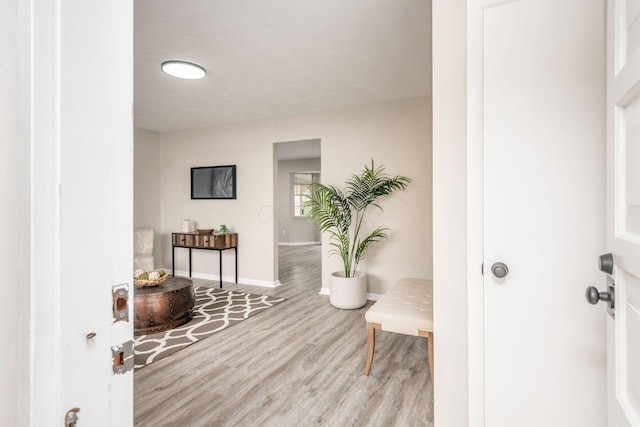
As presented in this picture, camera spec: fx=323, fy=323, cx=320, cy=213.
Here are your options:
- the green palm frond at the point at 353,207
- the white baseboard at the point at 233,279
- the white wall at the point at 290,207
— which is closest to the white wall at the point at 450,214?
the green palm frond at the point at 353,207

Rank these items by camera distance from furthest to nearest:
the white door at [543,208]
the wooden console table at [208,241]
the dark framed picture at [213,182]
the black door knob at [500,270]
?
the dark framed picture at [213,182]
the wooden console table at [208,241]
the black door knob at [500,270]
the white door at [543,208]

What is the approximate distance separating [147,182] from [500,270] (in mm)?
5635

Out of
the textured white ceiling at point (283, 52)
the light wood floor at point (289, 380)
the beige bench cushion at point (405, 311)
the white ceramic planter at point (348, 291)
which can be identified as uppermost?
the textured white ceiling at point (283, 52)

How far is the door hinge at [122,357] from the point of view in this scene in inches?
23.0

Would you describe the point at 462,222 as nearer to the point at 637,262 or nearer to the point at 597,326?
the point at 597,326

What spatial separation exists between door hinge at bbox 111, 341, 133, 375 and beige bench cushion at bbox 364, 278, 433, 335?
1.79 metres

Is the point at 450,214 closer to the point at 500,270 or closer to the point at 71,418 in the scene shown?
the point at 500,270

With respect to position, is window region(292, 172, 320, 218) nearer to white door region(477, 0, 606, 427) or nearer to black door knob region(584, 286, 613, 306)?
white door region(477, 0, 606, 427)

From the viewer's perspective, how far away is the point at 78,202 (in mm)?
527

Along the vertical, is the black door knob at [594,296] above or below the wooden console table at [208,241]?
above

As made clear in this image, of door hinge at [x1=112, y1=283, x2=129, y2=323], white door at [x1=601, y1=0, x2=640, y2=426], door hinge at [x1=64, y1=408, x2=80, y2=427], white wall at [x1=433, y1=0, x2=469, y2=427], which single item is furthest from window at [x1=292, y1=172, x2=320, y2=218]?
door hinge at [x1=64, y1=408, x2=80, y2=427]

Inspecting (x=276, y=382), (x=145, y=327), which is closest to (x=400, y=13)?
(x=276, y=382)

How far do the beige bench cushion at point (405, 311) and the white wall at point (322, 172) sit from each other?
144 centimetres

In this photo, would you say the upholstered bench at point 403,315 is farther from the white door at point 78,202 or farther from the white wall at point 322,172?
the white door at point 78,202
